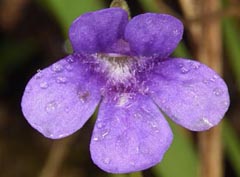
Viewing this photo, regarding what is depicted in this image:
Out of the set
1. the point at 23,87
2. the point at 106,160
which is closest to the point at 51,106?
the point at 106,160

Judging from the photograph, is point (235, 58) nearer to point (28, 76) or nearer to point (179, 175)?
point (179, 175)

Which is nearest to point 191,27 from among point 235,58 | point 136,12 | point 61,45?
point 235,58

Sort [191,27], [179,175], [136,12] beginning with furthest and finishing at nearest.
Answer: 1. [136,12]
2. [191,27]
3. [179,175]

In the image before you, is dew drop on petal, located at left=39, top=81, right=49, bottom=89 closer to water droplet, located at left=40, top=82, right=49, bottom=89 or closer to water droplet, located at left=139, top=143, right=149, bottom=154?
water droplet, located at left=40, top=82, right=49, bottom=89

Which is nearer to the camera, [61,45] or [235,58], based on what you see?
A: [235,58]

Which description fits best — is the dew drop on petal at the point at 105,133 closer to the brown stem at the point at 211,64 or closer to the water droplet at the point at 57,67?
the water droplet at the point at 57,67

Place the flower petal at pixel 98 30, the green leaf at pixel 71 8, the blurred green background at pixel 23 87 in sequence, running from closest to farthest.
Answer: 1. the flower petal at pixel 98 30
2. the green leaf at pixel 71 8
3. the blurred green background at pixel 23 87

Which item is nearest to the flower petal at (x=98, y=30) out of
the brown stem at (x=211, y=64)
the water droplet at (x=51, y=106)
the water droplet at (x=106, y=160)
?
the water droplet at (x=51, y=106)
